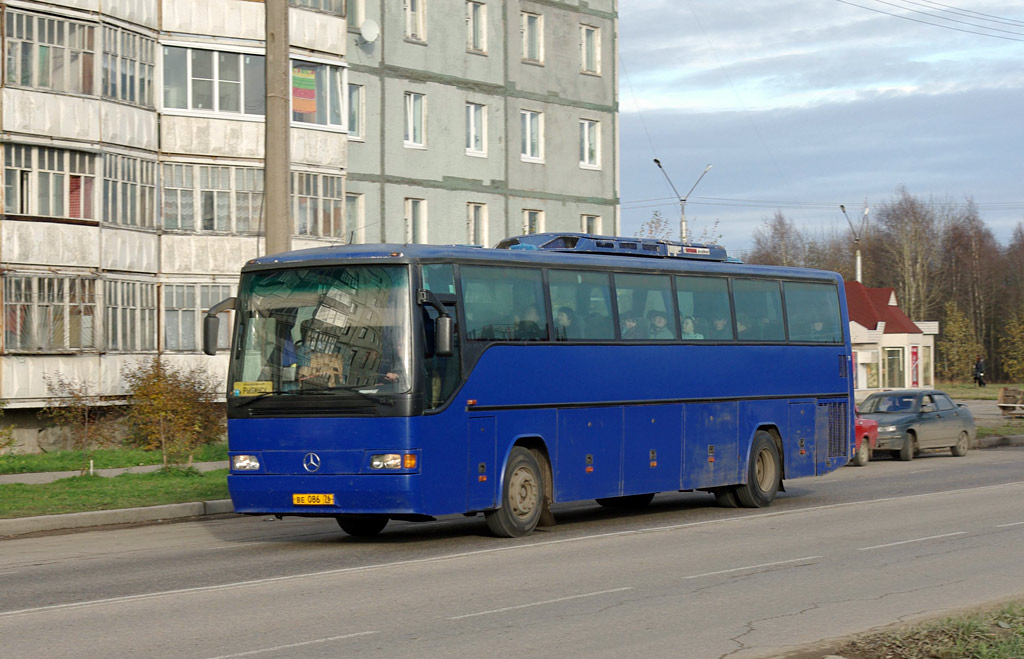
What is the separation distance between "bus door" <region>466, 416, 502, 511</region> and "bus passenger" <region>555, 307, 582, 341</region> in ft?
5.59

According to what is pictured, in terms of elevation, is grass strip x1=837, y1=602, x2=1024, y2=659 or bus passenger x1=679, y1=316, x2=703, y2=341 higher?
bus passenger x1=679, y1=316, x2=703, y2=341

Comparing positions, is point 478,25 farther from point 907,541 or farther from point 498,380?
point 907,541

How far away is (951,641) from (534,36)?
42.3 meters

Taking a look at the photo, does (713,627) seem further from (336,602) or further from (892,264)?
(892,264)

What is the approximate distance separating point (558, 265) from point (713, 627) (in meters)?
7.64

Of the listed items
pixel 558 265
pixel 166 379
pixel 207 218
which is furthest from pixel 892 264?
pixel 558 265

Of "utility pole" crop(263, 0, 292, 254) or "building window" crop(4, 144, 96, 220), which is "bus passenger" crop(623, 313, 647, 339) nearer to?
"utility pole" crop(263, 0, 292, 254)

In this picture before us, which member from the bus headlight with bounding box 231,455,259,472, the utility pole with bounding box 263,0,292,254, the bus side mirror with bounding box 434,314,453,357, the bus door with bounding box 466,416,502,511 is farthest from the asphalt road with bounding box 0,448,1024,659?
the utility pole with bounding box 263,0,292,254

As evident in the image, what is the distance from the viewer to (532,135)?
4838cm

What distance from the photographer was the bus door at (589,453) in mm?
16141

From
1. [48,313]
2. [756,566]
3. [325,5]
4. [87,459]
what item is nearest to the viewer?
[756,566]

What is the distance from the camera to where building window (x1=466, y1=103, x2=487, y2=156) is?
45844mm

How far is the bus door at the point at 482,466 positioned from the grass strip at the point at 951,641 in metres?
6.47

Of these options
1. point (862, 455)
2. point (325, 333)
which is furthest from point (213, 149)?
point (325, 333)
